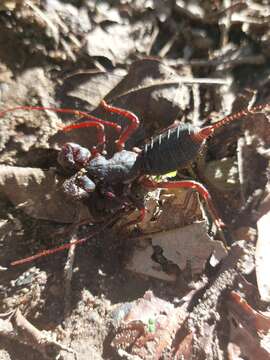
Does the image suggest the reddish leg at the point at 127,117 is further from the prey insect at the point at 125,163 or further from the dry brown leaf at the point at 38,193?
the dry brown leaf at the point at 38,193

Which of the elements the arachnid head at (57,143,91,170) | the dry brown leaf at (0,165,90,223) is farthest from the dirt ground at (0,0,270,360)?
the arachnid head at (57,143,91,170)

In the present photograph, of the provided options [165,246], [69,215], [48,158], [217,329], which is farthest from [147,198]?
[217,329]

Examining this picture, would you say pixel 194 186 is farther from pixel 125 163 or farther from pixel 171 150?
pixel 125 163

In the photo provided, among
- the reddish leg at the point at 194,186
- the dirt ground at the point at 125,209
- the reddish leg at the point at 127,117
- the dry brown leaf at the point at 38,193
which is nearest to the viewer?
the dirt ground at the point at 125,209

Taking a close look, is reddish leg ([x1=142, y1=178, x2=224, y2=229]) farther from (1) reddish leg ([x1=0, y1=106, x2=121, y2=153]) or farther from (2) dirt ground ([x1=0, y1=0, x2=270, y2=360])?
(1) reddish leg ([x1=0, y1=106, x2=121, y2=153])

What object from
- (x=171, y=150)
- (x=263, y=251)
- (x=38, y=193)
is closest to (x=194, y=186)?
(x=171, y=150)

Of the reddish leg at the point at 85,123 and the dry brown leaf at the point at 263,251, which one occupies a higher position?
the reddish leg at the point at 85,123

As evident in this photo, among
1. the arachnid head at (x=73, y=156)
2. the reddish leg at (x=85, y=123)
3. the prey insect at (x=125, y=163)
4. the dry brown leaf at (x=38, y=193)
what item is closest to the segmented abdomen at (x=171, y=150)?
the prey insect at (x=125, y=163)
